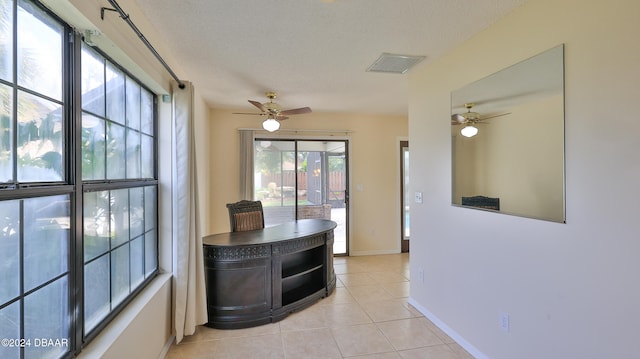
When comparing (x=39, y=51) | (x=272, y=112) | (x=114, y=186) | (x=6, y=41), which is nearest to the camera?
(x=6, y=41)

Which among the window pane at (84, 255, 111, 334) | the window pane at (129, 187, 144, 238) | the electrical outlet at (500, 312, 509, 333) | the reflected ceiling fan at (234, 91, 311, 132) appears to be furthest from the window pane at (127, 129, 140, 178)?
the electrical outlet at (500, 312, 509, 333)

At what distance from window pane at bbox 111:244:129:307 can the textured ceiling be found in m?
1.61

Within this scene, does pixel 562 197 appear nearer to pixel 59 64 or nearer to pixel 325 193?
pixel 59 64

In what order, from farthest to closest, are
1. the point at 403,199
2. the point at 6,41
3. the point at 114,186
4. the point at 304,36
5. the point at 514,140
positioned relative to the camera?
the point at 403,199
the point at 304,36
the point at 514,140
the point at 114,186
the point at 6,41

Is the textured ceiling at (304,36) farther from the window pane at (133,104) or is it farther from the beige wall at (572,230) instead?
the window pane at (133,104)

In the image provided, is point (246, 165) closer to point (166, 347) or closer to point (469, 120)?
point (166, 347)

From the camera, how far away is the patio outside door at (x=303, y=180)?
16.8 ft

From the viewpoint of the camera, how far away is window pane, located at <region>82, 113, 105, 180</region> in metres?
1.57

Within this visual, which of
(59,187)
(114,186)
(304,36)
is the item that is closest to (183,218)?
(114,186)

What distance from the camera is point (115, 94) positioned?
1903 millimetres

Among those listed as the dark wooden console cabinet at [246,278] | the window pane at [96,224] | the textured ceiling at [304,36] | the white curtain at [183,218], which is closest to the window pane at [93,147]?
the window pane at [96,224]

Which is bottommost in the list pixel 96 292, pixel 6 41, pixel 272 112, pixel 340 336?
pixel 340 336

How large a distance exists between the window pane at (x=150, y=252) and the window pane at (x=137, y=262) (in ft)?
0.22

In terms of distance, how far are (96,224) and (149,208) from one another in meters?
0.75
